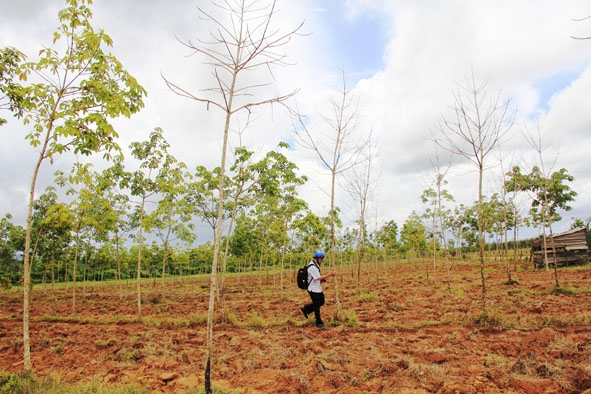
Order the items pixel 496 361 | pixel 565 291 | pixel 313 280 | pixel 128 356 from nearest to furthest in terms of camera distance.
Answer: pixel 496 361, pixel 128 356, pixel 313 280, pixel 565 291

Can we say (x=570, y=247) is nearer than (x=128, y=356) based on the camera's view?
No

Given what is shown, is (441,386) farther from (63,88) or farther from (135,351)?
(63,88)

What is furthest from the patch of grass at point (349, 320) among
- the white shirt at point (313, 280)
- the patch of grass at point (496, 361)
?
the patch of grass at point (496, 361)

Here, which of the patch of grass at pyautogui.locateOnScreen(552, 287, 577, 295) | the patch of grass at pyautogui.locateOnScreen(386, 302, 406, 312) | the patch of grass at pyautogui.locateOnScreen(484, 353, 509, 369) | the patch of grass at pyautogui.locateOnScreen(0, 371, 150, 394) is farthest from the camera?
the patch of grass at pyautogui.locateOnScreen(552, 287, 577, 295)

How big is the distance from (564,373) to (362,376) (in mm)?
2865

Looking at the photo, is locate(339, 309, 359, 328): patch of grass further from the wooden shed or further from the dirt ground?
the wooden shed

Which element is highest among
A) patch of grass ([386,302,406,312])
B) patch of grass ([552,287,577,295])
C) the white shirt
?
the white shirt

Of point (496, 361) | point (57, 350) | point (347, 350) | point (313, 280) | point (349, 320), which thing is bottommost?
point (57, 350)

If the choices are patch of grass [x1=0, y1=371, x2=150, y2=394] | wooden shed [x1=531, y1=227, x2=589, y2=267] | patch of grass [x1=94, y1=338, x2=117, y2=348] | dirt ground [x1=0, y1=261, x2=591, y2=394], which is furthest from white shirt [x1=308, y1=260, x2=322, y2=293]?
wooden shed [x1=531, y1=227, x2=589, y2=267]

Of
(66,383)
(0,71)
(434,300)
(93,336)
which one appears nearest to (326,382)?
(66,383)

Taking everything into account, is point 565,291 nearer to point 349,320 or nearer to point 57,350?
point 349,320

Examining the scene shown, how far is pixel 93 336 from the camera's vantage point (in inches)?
356

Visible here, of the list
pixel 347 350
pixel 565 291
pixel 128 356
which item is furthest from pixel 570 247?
pixel 128 356

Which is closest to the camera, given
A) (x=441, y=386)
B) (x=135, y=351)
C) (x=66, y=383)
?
(x=441, y=386)
